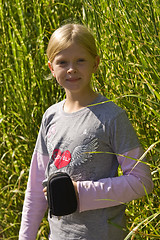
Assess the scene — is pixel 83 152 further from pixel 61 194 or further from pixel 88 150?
pixel 61 194

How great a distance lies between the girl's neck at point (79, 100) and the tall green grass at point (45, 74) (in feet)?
0.67

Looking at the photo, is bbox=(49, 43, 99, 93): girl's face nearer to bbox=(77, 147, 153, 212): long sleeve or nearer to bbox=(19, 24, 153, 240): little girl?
bbox=(19, 24, 153, 240): little girl

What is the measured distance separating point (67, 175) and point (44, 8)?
2033 mm

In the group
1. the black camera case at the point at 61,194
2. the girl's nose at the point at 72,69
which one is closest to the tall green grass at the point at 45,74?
the girl's nose at the point at 72,69

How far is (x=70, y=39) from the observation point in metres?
1.92

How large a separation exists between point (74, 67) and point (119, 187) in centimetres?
50

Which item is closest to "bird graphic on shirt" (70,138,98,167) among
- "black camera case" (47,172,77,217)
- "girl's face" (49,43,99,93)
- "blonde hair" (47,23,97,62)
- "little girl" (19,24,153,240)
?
"little girl" (19,24,153,240)

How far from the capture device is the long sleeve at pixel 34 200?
2119mm

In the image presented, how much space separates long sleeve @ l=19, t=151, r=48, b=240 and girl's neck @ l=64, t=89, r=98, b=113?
276 millimetres

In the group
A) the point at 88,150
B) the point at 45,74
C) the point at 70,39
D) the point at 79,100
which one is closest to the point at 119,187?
the point at 88,150

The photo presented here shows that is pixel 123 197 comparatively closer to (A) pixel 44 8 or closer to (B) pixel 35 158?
(B) pixel 35 158

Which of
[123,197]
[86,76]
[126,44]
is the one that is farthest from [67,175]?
[126,44]

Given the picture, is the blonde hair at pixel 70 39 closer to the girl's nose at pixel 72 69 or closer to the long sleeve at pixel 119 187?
the girl's nose at pixel 72 69

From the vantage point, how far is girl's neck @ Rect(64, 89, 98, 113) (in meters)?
1.95
